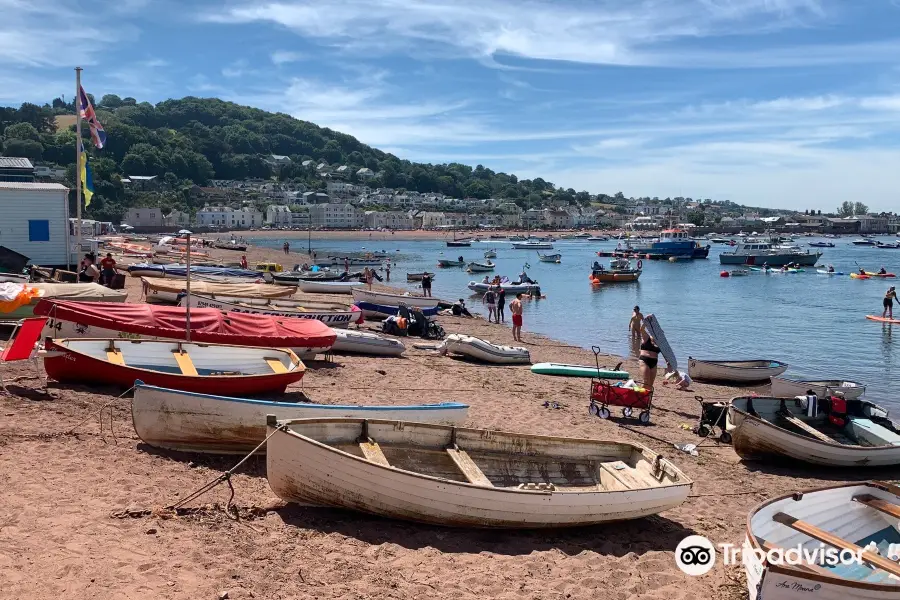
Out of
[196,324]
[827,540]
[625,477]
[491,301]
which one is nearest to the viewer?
[827,540]

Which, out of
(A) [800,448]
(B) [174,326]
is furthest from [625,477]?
(B) [174,326]

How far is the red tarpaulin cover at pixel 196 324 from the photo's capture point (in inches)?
557

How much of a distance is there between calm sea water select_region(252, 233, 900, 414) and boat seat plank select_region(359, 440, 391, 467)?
1522 centimetres

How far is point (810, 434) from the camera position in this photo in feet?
39.9

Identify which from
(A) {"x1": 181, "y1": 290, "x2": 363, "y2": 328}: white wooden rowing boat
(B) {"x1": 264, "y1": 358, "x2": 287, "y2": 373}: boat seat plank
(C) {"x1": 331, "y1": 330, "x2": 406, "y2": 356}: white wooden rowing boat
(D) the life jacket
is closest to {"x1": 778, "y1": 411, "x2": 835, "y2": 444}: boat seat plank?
(D) the life jacket

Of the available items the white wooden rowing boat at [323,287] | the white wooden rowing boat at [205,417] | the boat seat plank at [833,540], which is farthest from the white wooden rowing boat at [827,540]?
the white wooden rowing boat at [323,287]

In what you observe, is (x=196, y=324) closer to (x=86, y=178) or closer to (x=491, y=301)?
(x=86, y=178)

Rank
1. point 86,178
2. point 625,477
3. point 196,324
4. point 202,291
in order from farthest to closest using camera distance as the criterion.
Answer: point 202,291 < point 86,178 < point 196,324 < point 625,477

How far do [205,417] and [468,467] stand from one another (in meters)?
3.58

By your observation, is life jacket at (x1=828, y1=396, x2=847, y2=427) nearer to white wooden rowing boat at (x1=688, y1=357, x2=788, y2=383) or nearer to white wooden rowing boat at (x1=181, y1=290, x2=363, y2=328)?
white wooden rowing boat at (x1=688, y1=357, x2=788, y2=383)

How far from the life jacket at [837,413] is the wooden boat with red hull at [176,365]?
30.4 ft

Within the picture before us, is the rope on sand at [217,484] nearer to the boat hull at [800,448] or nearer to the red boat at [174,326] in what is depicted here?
the red boat at [174,326]

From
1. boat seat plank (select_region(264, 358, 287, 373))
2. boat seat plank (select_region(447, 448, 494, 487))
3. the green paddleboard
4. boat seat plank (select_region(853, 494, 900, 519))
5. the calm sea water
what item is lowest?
the calm sea water

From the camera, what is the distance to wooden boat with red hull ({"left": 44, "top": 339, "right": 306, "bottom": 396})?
11.8 m
